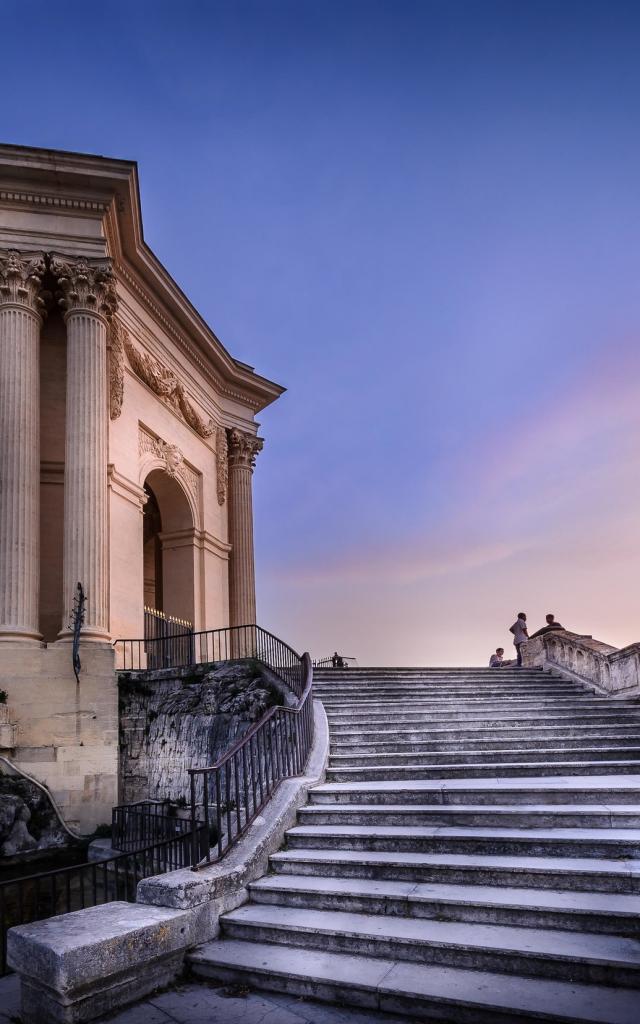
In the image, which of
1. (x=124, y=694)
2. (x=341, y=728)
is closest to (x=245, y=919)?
(x=341, y=728)

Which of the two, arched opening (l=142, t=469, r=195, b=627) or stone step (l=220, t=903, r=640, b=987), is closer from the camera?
stone step (l=220, t=903, r=640, b=987)

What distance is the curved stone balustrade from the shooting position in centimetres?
1110

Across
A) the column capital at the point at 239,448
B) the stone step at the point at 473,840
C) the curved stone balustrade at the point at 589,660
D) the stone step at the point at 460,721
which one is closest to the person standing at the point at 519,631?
the curved stone balustrade at the point at 589,660

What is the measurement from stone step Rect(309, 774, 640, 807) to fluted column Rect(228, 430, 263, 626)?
13968 mm

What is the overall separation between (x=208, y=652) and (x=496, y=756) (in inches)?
449

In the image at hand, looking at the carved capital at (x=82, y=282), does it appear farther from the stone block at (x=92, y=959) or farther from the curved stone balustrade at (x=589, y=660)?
the stone block at (x=92, y=959)

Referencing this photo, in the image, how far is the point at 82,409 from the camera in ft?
43.8

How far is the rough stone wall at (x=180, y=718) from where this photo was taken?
1081 centimetres

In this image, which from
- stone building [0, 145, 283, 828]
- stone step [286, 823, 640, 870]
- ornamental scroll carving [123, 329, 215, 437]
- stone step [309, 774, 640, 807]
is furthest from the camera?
ornamental scroll carving [123, 329, 215, 437]

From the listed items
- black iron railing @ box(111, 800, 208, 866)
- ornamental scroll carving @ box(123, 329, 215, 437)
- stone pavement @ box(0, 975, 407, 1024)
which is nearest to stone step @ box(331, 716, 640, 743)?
black iron railing @ box(111, 800, 208, 866)

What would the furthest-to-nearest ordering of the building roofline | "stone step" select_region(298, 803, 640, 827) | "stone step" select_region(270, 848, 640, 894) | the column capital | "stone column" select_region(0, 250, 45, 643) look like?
the column capital
the building roofline
"stone column" select_region(0, 250, 45, 643)
"stone step" select_region(298, 803, 640, 827)
"stone step" select_region(270, 848, 640, 894)

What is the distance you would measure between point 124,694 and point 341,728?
179 inches

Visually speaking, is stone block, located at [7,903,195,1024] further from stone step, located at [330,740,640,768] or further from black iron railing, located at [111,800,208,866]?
black iron railing, located at [111,800,208,866]

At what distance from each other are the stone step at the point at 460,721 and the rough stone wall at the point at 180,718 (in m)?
1.03
